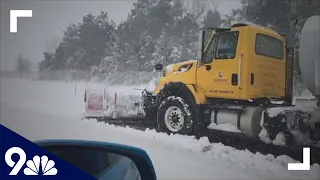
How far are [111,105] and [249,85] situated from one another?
44.9 inches

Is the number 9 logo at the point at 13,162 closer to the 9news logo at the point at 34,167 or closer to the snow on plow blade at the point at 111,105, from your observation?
the 9news logo at the point at 34,167

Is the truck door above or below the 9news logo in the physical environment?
above

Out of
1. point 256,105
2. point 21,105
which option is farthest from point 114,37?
point 256,105

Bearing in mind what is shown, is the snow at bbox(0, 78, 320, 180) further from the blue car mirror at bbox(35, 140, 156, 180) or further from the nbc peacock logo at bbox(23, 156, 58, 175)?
the blue car mirror at bbox(35, 140, 156, 180)

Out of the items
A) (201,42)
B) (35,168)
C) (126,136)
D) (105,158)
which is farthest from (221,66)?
(105,158)

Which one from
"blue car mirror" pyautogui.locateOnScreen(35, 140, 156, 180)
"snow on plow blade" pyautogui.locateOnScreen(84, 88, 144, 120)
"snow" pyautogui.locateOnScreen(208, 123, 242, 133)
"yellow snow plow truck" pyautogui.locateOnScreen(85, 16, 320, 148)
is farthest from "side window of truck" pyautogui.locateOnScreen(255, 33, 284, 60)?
"blue car mirror" pyautogui.locateOnScreen(35, 140, 156, 180)

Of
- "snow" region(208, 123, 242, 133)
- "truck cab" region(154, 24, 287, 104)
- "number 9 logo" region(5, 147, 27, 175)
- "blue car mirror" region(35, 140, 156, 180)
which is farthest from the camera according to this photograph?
"snow" region(208, 123, 242, 133)

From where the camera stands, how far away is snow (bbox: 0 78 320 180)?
2.58 metres

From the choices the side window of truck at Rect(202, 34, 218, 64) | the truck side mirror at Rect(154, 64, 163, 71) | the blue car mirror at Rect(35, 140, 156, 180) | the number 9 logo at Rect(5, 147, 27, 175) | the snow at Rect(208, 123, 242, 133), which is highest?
the side window of truck at Rect(202, 34, 218, 64)

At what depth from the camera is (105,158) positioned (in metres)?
0.99

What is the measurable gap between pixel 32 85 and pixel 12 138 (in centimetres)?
48

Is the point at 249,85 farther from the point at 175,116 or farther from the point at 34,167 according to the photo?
the point at 34,167

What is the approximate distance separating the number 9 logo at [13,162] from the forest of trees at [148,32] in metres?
0.87

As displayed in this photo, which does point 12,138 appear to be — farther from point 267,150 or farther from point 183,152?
point 267,150
